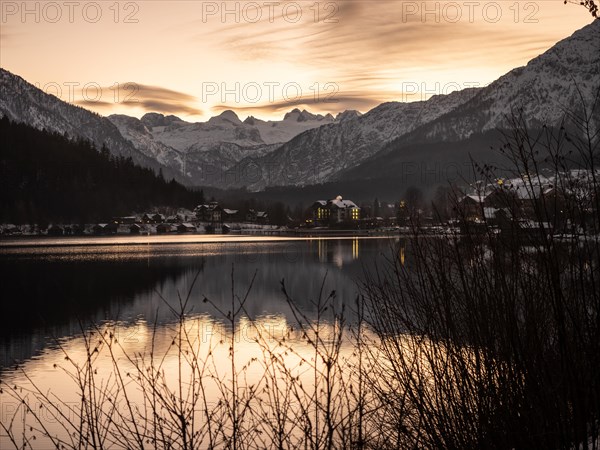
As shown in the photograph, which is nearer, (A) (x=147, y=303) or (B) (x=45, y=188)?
(A) (x=147, y=303)

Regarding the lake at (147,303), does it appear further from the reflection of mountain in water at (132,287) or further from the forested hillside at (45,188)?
the forested hillside at (45,188)

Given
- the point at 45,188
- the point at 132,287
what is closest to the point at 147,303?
the point at 132,287

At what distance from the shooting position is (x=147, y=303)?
134ft

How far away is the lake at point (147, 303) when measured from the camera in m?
21.3

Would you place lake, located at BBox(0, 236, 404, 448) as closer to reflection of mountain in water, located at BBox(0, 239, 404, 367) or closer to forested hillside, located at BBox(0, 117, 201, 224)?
reflection of mountain in water, located at BBox(0, 239, 404, 367)

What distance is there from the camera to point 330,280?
1971 inches

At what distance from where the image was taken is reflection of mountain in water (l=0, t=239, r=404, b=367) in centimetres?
3219

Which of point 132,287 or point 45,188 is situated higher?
point 45,188

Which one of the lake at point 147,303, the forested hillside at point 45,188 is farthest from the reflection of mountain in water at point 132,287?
the forested hillside at point 45,188

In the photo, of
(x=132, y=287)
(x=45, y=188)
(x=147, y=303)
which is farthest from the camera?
(x=45, y=188)

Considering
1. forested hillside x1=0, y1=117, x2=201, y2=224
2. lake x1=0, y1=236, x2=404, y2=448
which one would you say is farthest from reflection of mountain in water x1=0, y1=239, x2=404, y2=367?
forested hillside x1=0, y1=117, x2=201, y2=224

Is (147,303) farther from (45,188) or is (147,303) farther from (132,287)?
(45,188)

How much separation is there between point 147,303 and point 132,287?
7.68 m

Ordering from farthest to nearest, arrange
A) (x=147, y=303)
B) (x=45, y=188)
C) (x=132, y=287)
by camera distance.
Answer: (x=45, y=188) → (x=132, y=287) → (x=147, y=303)
